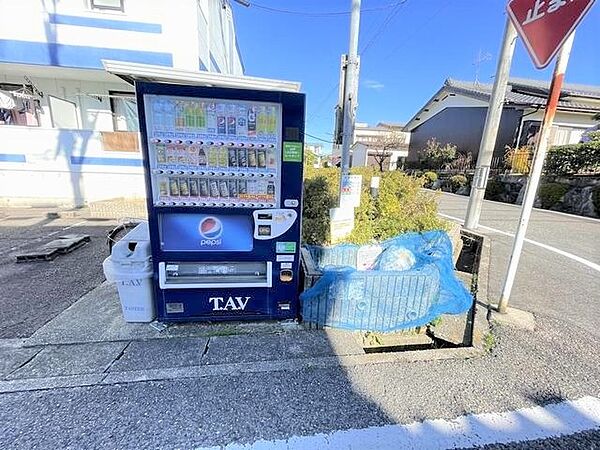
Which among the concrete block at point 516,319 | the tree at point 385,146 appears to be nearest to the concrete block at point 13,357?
the concrete block at point 516,319

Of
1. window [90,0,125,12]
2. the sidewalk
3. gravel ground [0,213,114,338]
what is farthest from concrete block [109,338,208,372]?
window [90,0,125,12]

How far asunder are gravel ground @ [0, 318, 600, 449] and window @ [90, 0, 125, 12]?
8.75 metres

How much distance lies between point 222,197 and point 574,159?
13.6 metres

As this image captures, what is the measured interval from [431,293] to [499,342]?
2.44ft

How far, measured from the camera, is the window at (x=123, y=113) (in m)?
8.45

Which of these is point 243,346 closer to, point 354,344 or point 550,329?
point 354,344

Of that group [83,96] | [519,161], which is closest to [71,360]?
[83,96]

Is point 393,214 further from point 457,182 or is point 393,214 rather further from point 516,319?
point 457,182

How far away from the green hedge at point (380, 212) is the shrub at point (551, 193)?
874 cm

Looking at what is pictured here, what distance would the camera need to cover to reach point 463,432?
1882 millimetres

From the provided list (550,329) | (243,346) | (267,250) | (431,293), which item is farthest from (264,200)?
(550,329)

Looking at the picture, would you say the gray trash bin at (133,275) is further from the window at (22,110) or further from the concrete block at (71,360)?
the window at (22,110)

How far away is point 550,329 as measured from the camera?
305 cm

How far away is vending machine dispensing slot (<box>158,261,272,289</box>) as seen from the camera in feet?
8.84
